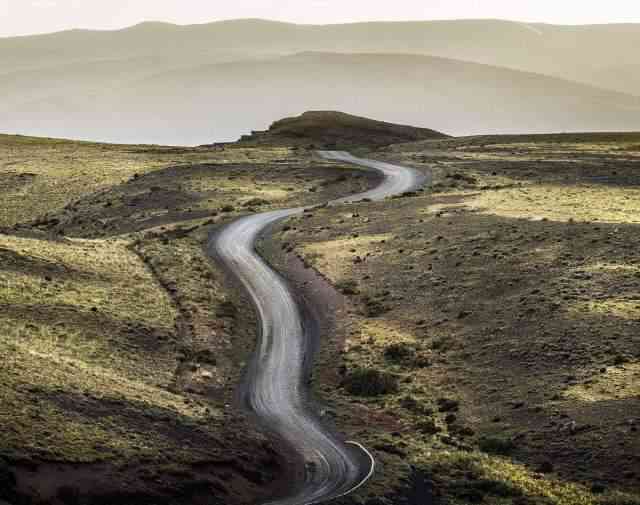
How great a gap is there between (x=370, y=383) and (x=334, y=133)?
115 meters

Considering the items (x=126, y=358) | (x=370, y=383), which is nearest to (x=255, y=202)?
(x=126, y=358)

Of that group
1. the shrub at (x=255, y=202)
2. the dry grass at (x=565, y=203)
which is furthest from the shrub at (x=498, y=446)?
the shrub at (x=255, y=202)

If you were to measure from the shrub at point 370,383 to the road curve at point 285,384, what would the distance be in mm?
2253

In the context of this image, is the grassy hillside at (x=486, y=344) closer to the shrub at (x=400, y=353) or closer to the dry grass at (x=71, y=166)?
the shrub at (x=400, y=353)

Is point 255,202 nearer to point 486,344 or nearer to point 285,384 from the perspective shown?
point 486,344

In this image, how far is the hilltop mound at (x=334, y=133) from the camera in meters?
153

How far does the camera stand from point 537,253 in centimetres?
6059

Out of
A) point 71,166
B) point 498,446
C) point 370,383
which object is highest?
point 71,166

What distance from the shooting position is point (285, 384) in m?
45.4

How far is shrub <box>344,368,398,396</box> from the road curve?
2253 millimetres

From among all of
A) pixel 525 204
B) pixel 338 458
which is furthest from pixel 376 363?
pixel 525 204

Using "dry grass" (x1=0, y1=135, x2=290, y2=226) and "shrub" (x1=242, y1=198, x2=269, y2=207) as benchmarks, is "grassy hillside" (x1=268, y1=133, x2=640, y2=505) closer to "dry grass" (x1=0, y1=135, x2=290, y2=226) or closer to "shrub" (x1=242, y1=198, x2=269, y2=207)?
"shrub" (x1=242, y1=198, x2=269, y2=207)

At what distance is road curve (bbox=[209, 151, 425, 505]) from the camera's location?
3494cm

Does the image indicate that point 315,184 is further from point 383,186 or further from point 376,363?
point 376,363
